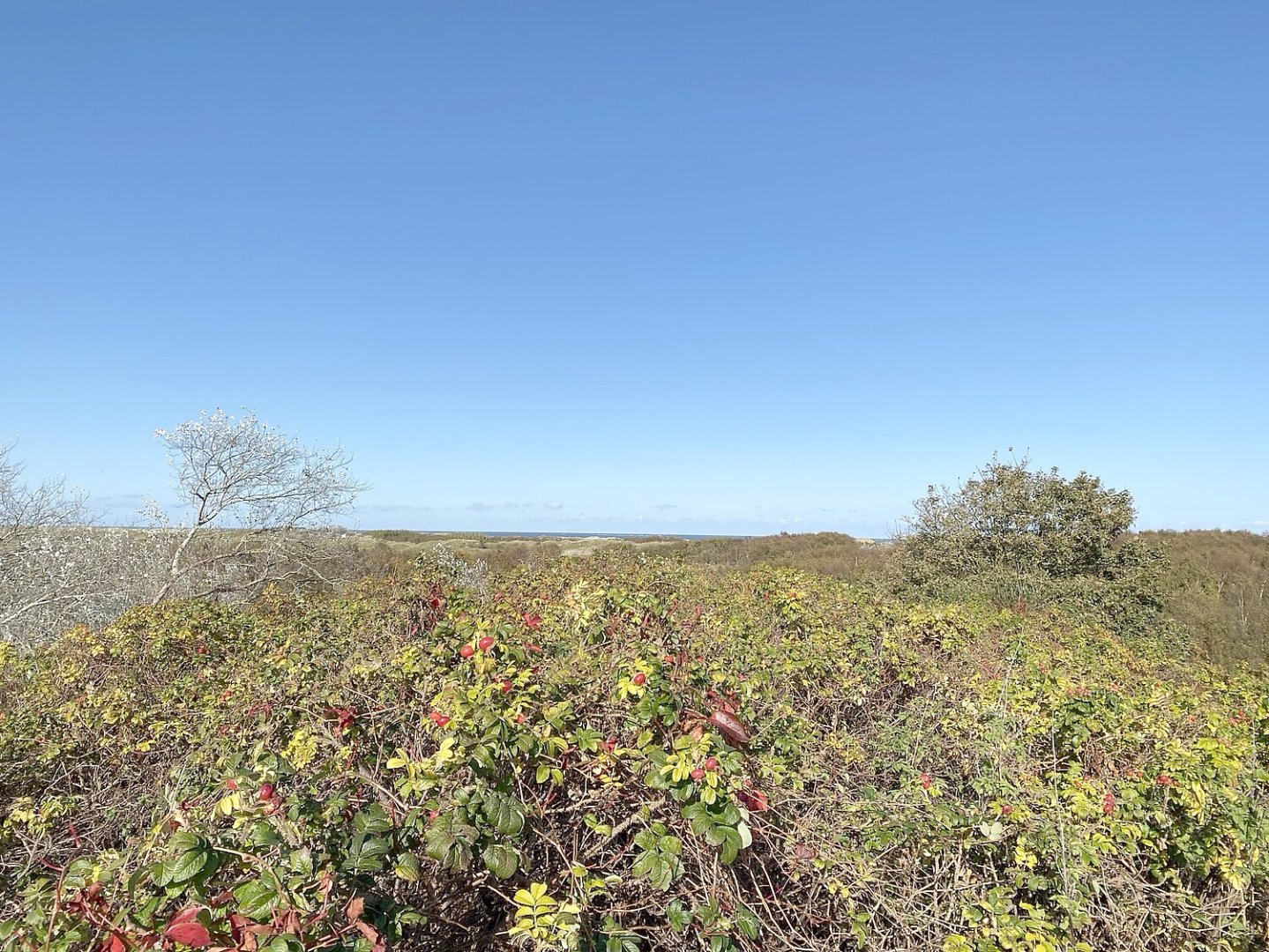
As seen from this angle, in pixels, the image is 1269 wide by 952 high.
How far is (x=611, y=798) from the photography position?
231 centimetres

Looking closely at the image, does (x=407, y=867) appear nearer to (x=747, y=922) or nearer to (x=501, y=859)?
(x=501, y=859)

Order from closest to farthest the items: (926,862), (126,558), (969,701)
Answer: (926,862)
(969,701)
(126,558)

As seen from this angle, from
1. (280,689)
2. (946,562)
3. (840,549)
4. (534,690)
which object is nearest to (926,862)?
(534,690)

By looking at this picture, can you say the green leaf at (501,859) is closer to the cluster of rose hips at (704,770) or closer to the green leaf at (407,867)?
the green leaf at (407,867)

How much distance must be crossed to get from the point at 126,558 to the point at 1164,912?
46.9ft

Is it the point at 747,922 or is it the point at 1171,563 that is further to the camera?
the point at 1171,563

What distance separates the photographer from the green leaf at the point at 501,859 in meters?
1.66

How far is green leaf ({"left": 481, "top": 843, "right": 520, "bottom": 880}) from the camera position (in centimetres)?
166

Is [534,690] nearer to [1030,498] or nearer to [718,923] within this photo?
[718,923]

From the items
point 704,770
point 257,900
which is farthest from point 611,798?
point 257,900

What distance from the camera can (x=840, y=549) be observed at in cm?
2333

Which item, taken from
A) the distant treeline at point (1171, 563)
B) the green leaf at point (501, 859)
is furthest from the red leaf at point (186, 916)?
the distant treeline at point (1171, 563)

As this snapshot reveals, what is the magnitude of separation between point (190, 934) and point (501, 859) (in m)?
0.71

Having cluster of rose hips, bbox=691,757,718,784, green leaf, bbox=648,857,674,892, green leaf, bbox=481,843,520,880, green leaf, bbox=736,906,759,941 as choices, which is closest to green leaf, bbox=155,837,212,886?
green leaf, bbox=481,843,520,880
